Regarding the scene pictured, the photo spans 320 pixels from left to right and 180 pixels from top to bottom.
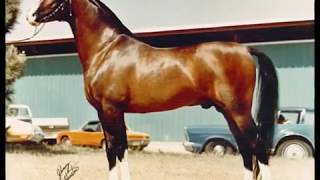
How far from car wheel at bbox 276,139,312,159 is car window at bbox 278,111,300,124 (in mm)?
106

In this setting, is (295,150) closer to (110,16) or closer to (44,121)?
(110,16)

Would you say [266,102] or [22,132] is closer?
[266,102]

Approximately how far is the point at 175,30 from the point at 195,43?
15cm

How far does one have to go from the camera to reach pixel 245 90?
2.41m

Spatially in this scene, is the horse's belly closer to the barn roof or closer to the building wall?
the building wall

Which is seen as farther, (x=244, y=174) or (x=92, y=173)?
(x=92, y=173)

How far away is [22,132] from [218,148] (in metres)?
1.12

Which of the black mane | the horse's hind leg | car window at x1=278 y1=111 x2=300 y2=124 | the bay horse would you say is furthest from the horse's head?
car window at x1=278 y1=111 x2=300 y2=124

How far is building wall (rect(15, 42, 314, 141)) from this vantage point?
245 cm

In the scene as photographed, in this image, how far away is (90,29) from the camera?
2.62 meters

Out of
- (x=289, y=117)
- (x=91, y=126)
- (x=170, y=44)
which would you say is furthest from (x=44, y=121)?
(x=289, y=117)

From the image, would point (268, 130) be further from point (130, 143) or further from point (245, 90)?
point (130, 143)
